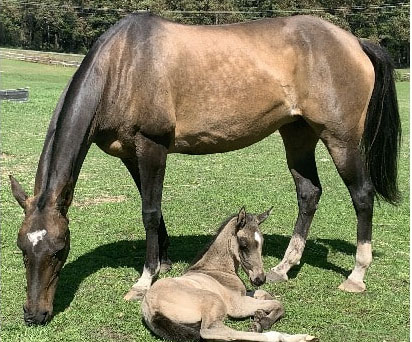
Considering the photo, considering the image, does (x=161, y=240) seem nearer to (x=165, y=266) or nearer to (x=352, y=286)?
(x=165, y=266)

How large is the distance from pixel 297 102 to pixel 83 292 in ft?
8.42

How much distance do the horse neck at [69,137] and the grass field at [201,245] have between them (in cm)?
99

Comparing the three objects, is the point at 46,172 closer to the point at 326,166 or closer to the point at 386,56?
the point at 386,56

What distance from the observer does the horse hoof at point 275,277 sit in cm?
524

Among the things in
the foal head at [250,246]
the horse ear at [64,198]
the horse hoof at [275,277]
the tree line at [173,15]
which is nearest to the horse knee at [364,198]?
the horse hoof at [275,277]

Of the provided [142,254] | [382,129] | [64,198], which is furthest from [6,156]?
[382,129]

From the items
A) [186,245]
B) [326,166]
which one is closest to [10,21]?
[326,166]

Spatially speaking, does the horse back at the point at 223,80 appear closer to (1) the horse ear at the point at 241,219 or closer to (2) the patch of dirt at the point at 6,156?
(1) the horse ear at the point at 241,219

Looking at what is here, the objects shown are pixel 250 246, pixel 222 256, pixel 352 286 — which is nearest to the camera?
pixel 250 246

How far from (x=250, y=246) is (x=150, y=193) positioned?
3.52 ft

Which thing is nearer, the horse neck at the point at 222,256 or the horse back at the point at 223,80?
the horse neck at the point at 222,256

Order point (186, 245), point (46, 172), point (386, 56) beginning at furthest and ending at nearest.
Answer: point (186, 245)
point (386, 56)
point (46, 172)

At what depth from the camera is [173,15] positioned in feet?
176

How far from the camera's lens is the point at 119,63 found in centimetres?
479
